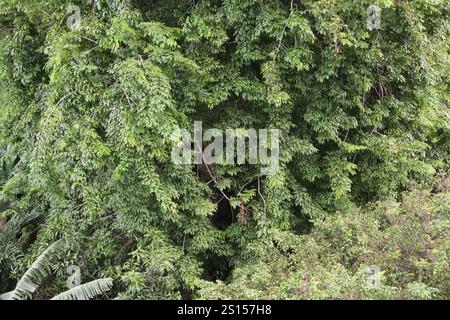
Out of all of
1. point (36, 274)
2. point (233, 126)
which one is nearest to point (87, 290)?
point (36, 274)

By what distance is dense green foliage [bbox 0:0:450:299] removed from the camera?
216 inches

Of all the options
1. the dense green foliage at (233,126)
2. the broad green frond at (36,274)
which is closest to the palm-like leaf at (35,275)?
the broad green frond at (36,274)

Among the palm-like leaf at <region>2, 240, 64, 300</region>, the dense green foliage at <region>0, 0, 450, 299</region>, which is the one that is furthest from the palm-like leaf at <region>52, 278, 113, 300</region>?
the palm-like leaf at <region>2, 240, 64, 300</region>

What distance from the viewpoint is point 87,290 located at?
18.4 ft

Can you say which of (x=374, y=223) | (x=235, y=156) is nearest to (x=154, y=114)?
(x=235, y=156)

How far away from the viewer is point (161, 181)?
5.83 meters

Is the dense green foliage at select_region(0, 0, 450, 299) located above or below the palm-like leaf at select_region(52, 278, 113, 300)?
above

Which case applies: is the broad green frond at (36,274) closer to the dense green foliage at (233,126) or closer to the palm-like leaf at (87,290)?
the dense green foliage at (233,126)

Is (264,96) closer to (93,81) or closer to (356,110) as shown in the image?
(356,110)

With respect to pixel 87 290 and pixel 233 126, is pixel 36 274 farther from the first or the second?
pixel 233 126

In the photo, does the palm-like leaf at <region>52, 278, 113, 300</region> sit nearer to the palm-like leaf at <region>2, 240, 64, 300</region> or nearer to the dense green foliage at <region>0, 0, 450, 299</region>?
the dense green foliage at <region>0, 0, 450, 299</region>

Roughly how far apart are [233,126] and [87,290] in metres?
2.96

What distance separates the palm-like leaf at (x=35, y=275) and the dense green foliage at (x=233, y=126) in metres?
0.19

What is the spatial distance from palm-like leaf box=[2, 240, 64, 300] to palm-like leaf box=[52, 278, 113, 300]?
638 millimetres
